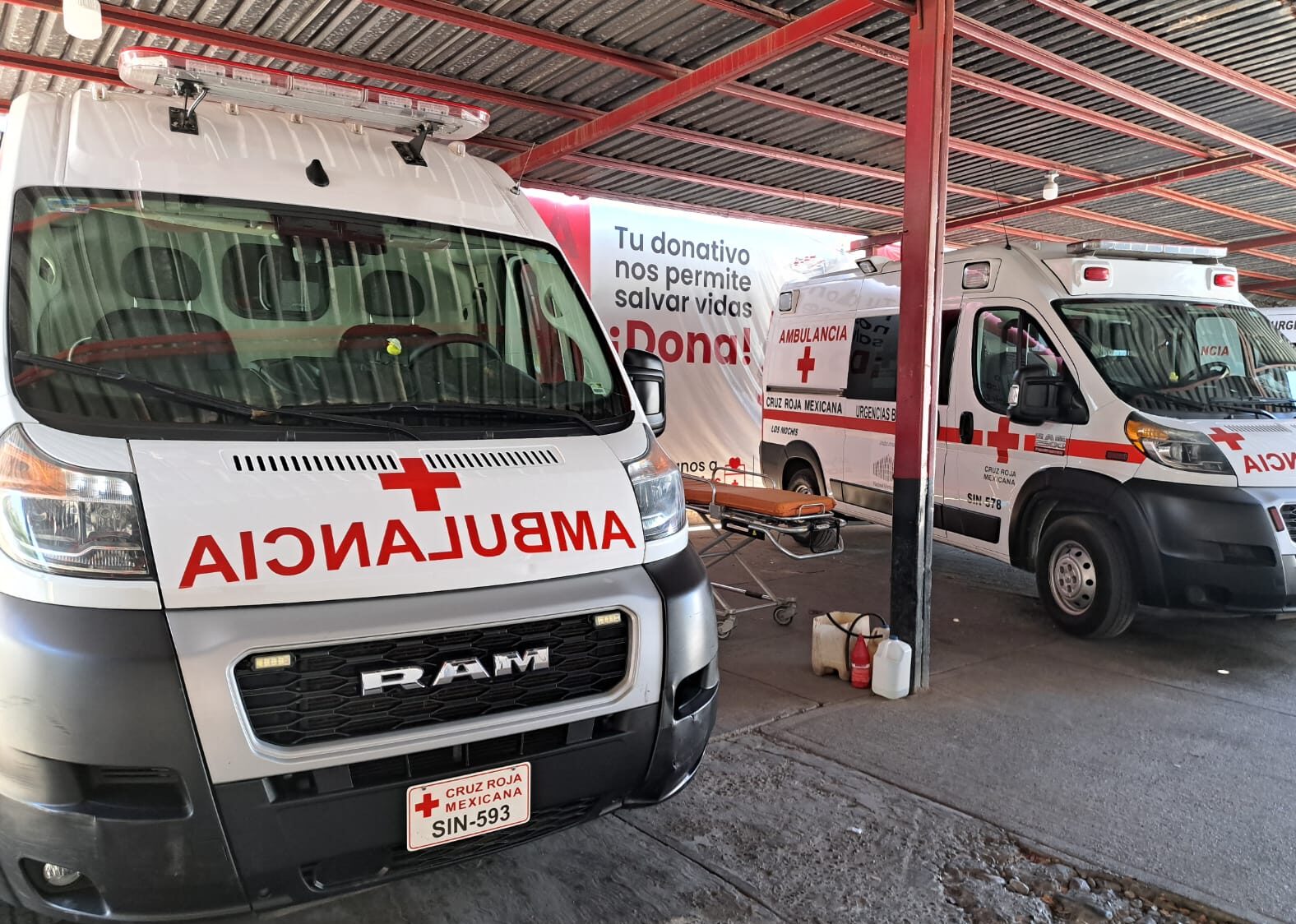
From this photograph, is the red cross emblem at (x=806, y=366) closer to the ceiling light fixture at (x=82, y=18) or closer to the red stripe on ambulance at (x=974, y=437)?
the red stripe on ambulance at (x=974, y=437)

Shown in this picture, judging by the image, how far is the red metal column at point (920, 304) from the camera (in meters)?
4.43

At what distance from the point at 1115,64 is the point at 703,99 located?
273 cm

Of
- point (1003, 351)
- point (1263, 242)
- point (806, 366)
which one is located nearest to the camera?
point (1003, 351)

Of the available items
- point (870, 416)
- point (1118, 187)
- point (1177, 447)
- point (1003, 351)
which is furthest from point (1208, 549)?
point (1118, 187)

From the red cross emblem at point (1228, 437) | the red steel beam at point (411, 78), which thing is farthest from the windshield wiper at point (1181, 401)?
the red steel beam at point (411, 78)

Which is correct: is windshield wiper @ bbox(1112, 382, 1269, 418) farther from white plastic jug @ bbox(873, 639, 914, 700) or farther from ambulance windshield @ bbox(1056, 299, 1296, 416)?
white plastic jug @ bbox(873, 639, 914, 700)

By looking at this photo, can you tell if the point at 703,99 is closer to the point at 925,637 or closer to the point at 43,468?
the point at 925,637

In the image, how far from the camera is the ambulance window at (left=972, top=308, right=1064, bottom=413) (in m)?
5.80

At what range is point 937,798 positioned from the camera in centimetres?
353

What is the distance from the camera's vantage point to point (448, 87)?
6324mm

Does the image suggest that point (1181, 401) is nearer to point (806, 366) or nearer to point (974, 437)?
point (974, 437)

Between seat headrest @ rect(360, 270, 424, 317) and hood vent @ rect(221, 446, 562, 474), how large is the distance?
2.46 ft

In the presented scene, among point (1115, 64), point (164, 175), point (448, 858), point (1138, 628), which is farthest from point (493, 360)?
point (1115, 64)

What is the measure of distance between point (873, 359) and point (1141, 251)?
1.97 meters
